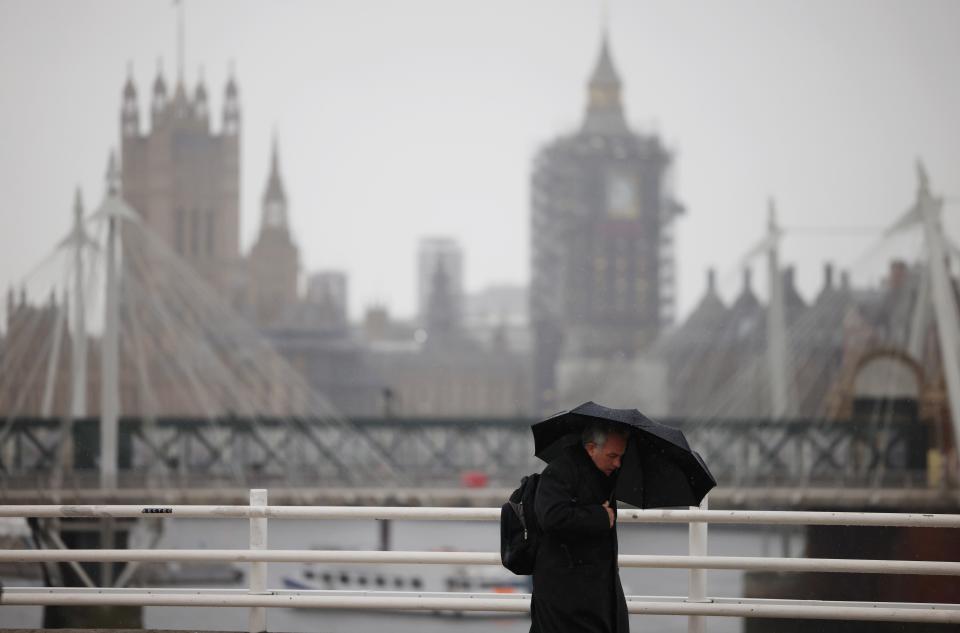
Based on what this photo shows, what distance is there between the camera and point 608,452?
6.27 meters

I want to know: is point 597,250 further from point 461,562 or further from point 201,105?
point 461,562

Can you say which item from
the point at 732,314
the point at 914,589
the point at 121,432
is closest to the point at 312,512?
the point at 914,589

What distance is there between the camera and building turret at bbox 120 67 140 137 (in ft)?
531

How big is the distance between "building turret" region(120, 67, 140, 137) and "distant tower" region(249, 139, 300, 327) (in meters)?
22.0

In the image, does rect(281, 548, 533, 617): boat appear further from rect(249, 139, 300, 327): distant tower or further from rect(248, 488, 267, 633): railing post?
rect(249, 139, 300, 327): distant tower

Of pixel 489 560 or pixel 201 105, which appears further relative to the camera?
pixel 201 105

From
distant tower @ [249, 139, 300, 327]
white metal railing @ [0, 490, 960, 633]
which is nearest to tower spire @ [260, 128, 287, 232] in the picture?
distant tower @ [249, 139, 300, 327]

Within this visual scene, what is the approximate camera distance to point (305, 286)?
18675 cm

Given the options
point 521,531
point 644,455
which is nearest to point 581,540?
point 521,531

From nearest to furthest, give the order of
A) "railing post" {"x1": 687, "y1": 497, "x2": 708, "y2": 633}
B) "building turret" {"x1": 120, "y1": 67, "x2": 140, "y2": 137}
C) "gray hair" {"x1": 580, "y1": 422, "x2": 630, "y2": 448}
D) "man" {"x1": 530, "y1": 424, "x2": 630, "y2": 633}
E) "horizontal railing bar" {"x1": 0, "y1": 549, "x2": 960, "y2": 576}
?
"man" {"x1": 530, "y1": 424, "x2": 630, "y2": 633}, "gray hair" {"x1": 580, "y1": 422, "x2": 630, "y2": 448}, "horizontal railing bar" {"x1": 0, "y1": 549, "x2": 960, "y2": 576}, "railing post" {"x1": 687, "y1": 497, "x2": 708, "y2": 633}, "building turret" {"x1": 120, "y1": 67, "x2": 140, "y2": 137}

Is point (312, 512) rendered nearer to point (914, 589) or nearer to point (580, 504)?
point (580, 504)

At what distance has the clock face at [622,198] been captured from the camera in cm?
16725

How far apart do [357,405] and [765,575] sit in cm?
12752

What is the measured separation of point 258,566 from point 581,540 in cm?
300
